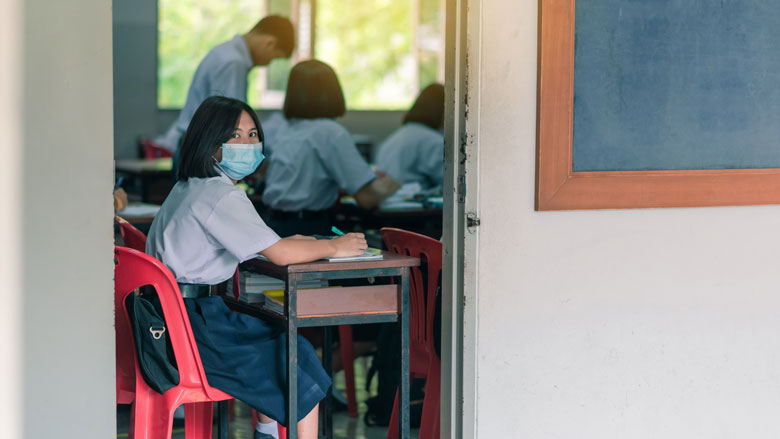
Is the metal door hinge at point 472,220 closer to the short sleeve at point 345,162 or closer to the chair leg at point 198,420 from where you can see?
the chair leg at point 198,420

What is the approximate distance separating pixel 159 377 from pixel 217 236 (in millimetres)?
378

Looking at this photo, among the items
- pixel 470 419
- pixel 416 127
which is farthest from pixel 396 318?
pixel 416 127

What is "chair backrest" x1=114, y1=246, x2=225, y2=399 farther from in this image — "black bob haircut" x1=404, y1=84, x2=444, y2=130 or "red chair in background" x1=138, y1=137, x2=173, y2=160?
"red chair in background" x1=138, y1=137, x2=173, y2=160

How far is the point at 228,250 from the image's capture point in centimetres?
242

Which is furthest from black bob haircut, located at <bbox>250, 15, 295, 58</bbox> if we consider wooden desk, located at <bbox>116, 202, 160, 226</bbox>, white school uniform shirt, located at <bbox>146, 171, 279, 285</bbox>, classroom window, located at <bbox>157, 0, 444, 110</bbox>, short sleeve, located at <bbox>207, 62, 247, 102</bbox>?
classroom window, located at <bbox>157, 0, 444, 110</bbox>

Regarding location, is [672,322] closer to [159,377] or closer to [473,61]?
[473,61]

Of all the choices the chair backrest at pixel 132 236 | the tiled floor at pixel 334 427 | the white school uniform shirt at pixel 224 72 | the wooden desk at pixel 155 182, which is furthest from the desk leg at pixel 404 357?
the wooden desk at pixel 155 182

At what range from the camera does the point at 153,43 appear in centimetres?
907

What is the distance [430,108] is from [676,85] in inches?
100

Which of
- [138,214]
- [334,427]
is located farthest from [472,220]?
[138,214]

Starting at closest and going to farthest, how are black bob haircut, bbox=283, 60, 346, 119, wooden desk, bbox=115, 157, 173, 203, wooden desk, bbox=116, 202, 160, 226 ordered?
wooden desk, bbox=116, 202, 160, 226 → black bob haircut, bbox=283, 60, 346, 119 → wooden desk, bbox=115, 157, 173, 203

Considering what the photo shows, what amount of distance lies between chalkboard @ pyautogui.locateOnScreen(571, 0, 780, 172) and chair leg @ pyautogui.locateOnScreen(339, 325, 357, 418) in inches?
58.5

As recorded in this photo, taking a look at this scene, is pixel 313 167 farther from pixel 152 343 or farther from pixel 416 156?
pixel 152 343

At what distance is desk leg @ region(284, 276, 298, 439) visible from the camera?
2330 mm
